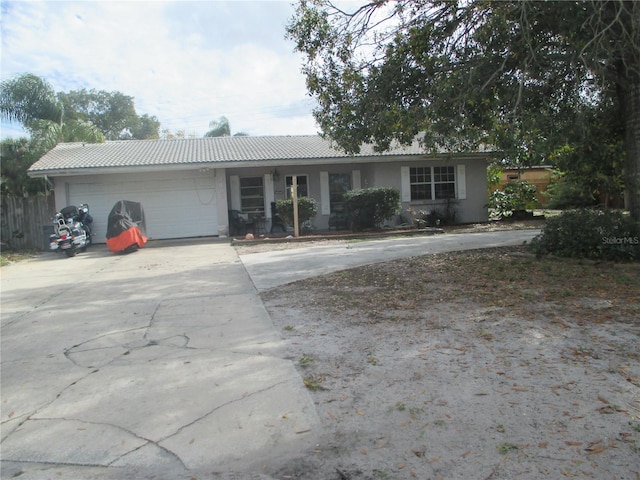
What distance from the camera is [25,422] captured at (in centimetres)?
350

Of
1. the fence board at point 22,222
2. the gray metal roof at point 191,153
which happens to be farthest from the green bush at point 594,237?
the fence board at point 22,222

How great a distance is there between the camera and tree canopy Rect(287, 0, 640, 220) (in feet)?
24.8

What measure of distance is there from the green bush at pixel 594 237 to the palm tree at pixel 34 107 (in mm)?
19881

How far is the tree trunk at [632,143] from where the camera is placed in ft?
28.1

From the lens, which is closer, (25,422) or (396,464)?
(396,464)

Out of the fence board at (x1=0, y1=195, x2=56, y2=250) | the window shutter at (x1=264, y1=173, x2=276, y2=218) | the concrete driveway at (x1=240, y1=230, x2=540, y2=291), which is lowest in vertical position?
the concrete driveway at (x1=240, y1=230, x2=540, y2=291)

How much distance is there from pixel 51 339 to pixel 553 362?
5153 millimetres

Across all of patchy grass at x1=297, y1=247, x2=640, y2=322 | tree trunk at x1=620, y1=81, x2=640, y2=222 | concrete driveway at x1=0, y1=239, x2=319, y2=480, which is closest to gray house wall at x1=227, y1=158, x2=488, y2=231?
patchy grass at x1=297, y1=247, x2=640, y2=322

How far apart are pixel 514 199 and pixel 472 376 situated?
16784 millimetres

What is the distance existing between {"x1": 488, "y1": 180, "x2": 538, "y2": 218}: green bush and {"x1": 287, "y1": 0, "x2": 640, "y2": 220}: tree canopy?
927cm

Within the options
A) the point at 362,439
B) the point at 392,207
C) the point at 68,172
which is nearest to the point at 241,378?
the point at 362,439

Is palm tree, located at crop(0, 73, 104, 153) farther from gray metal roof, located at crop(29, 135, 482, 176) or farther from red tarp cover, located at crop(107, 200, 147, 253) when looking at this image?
red tarp cover, located at crop(107, 200, 147, 253)

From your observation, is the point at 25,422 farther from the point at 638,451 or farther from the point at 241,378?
the point at 638,451

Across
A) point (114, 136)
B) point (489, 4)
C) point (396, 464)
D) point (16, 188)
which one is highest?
point (114, 136)
